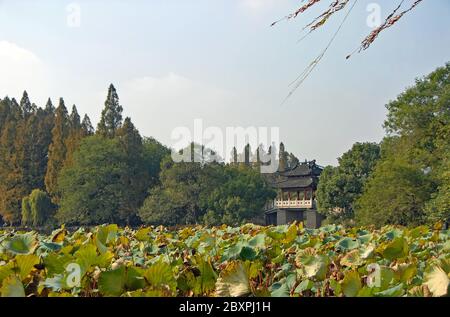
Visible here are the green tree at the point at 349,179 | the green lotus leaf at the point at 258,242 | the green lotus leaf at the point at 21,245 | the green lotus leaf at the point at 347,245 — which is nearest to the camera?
the green lotus leaf at the point at 21,245

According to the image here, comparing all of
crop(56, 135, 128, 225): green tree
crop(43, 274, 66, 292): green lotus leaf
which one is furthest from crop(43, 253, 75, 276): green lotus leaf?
crop(56, 135, 128, 225): green tree

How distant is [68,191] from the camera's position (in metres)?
28.5

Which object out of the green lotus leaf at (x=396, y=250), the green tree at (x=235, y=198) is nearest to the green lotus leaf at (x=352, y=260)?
the green lotus leaf at (x=396, y=250)

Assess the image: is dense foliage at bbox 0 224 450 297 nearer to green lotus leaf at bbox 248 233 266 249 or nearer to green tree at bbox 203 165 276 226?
green lotus leaf at bbox 248 233 266 249

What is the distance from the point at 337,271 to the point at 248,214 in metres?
26.5

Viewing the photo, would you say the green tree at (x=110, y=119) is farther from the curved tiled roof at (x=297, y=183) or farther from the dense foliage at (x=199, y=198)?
the curved tiled roof at (x=297, y=183)

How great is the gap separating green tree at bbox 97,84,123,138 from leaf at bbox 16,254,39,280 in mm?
28730

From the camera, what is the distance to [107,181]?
2889 centimetres

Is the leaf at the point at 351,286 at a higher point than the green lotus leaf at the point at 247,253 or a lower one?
lower

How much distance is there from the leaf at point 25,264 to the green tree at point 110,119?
28.7m

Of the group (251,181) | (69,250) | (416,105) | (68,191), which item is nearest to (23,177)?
(68,191)

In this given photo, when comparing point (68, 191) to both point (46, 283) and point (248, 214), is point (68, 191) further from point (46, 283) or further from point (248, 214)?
point (46, 283)

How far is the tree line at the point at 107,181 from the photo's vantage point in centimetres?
2830

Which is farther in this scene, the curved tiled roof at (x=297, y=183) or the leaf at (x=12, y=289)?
the curved tiled roof at (x=297, y=183)
